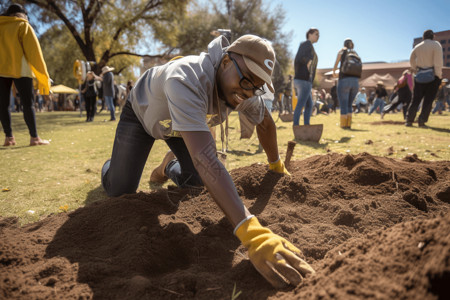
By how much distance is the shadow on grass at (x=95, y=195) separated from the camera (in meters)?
3.11

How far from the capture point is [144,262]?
1.71 metres

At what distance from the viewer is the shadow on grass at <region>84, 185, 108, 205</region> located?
122 inches

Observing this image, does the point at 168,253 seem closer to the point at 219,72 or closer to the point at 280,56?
the point at 219,72

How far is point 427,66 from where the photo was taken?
7.48 meters

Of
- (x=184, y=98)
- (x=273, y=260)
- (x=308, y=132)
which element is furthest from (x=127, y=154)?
(x=308, y=132)

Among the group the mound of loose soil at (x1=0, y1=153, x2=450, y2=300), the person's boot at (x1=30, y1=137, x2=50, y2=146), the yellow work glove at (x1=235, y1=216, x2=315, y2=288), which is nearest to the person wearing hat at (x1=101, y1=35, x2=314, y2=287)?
the yellow work glove at (x1=235, y1=216, x2=315, y2=288)

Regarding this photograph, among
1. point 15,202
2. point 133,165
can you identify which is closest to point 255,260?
point 133,165

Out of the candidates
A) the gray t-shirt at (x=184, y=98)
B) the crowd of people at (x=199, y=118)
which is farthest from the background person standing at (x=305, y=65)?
the gray t-shirt at (x=184, y=98)

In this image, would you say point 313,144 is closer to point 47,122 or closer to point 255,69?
point 255,69

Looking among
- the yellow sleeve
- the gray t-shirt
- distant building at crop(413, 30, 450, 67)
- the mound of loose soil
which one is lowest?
the mound of loose soil

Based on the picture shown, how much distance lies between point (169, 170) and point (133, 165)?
0.56 metres

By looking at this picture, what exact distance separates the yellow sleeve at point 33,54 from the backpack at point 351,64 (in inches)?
252

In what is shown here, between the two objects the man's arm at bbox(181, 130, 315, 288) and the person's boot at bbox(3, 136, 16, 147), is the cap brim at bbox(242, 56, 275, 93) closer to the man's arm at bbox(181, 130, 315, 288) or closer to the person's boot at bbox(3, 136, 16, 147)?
the man's arm at bbox(181, 130, 315, 288)

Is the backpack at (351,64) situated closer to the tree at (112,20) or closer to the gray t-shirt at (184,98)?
the gray t-shirt at (184,98)
